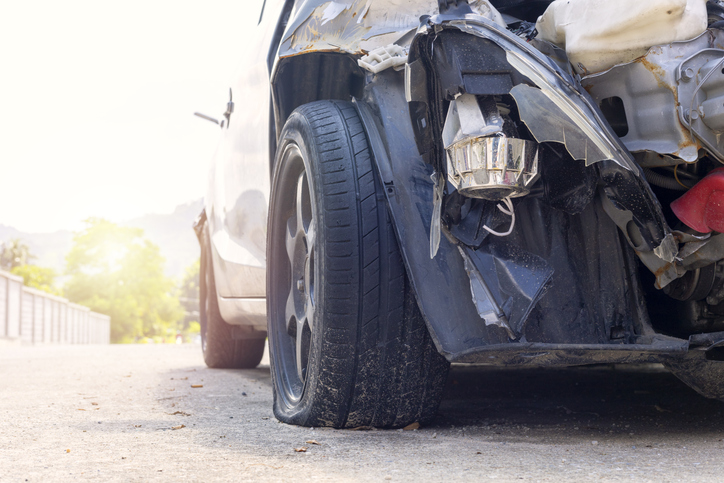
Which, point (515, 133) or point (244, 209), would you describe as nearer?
point (515, 133)

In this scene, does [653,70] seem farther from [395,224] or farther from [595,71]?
[395,224]

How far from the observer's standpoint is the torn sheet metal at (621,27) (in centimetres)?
170

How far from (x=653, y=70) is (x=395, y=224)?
2.62ft

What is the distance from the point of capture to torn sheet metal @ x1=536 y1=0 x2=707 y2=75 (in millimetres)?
1700

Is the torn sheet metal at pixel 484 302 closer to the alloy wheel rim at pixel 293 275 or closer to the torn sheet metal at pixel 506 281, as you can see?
the torn sheet metal at pixel 506 281

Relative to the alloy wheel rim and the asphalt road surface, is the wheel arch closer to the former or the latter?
the alloy wheel rim

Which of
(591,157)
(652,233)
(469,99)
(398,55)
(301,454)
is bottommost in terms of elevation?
(301,454)

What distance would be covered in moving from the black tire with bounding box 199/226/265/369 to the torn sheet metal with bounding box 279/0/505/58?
9.73 ft

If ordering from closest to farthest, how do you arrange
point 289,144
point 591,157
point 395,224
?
point 591,157 < point 395,224 < point 289,144

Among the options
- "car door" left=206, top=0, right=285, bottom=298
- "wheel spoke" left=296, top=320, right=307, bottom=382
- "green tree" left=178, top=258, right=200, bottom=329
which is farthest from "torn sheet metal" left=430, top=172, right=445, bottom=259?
"green tree" left=178, top=258, right=200, bottom=329

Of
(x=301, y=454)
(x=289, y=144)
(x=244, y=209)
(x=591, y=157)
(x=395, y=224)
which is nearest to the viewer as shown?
(x=591, y=157)

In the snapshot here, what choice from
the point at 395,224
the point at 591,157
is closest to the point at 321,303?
the point at 395,224

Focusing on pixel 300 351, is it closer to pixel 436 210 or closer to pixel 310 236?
pixel 310 236

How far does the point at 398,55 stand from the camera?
2.14m
